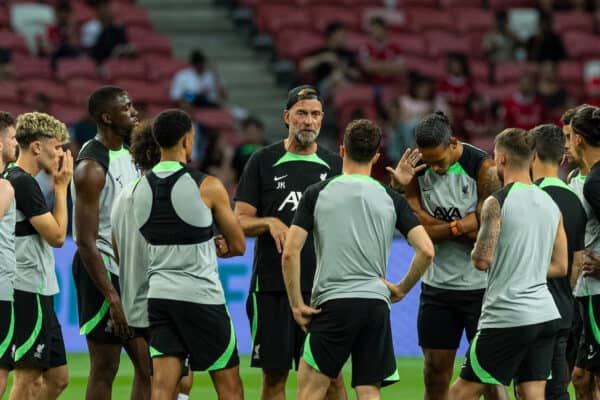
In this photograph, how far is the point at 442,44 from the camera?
63.2 feet

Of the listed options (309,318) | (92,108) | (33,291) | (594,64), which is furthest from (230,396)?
(594,64)

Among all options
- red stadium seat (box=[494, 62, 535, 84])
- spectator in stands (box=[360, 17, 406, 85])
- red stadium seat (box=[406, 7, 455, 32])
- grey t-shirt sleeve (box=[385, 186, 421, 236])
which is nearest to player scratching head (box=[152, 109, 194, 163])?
grey t-shirt sleeve (box=[385, 186, 421, 236])

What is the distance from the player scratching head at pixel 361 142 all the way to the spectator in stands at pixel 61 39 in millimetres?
11338

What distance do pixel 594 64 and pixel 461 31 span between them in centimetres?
225

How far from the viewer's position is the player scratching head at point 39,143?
25.4ft

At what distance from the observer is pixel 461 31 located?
65.1ft

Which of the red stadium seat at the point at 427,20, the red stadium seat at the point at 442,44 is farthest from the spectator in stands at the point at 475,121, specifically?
the red stadium seat at the point at 427,20

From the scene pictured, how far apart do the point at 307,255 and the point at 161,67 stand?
34.0 feet

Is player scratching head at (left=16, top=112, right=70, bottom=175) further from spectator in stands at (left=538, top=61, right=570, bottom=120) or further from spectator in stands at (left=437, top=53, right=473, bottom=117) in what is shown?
spectator in stands at (left=538, top=61, right=570, bottom=120)

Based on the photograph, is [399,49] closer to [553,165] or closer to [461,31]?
[461,31]

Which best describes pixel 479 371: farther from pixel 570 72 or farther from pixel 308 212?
pixel 570 72

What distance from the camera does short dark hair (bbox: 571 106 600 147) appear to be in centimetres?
777

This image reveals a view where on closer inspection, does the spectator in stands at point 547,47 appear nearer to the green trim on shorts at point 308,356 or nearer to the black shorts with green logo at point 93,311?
the black shorts with green logo at point 93,311

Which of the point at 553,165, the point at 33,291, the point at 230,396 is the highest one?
the point at 553,165
